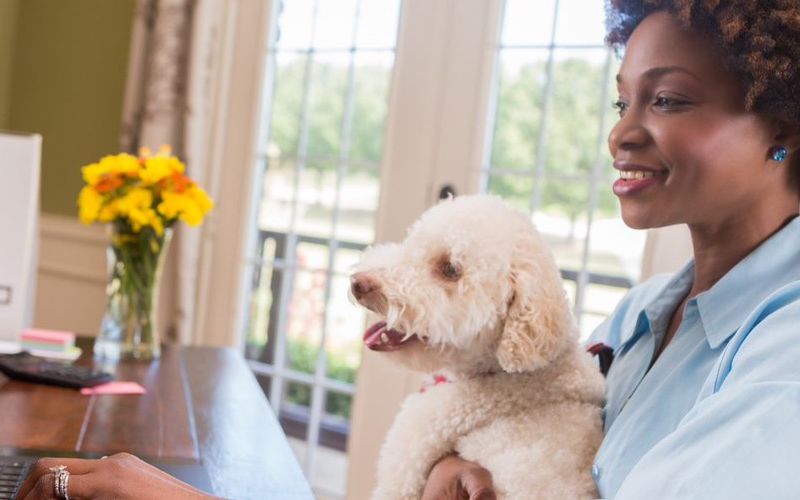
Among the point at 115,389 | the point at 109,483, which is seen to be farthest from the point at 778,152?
the point at 115,389

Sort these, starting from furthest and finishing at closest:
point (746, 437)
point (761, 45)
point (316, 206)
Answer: point (316, 206)
point (761, 45)
point (746, 437)

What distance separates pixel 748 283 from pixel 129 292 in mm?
1343

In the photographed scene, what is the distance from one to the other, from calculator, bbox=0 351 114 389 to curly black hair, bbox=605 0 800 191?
1213 millimetres

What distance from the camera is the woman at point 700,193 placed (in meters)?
0.99

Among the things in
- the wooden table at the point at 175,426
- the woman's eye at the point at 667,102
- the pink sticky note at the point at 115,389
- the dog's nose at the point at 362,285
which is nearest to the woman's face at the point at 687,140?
the woman's eye at the point at 667,102

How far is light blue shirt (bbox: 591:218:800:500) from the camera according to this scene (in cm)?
73

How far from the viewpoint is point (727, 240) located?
1.13 m

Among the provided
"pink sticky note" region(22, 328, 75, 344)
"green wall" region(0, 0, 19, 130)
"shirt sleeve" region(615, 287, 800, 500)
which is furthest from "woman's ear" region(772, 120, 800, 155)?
"green wall" region(0, 0, 19, 130)

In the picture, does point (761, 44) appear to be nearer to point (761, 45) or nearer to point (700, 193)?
point (761, 45)

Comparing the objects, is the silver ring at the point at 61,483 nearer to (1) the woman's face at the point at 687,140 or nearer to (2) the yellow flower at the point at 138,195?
(1) the woman's face at the point at 687,140

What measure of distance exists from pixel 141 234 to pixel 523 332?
3.59ft

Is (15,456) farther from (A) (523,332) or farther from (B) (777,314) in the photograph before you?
(B) (777,314)

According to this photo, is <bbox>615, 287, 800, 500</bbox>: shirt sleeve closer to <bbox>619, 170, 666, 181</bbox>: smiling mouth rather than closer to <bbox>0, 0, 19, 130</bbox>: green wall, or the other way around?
<bbox>619, 170, 666, 181</bbox>: smiling mouth

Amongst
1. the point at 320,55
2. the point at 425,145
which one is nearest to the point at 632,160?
the point at 425,145
